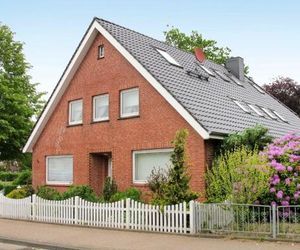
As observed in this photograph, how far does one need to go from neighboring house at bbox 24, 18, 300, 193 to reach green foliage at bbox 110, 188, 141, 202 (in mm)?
591

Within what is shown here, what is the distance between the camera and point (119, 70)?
61.9ft

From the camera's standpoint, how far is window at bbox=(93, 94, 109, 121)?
768 inches

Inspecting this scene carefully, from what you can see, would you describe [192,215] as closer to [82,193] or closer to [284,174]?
[284,174]

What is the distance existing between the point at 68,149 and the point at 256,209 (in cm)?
1014

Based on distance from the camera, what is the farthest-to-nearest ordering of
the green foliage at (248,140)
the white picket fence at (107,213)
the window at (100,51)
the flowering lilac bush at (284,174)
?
the window at (100,51) < the green foliage at (248,140) < the flowering lilac bush at (284,174) < the white picket fence at (107,213)

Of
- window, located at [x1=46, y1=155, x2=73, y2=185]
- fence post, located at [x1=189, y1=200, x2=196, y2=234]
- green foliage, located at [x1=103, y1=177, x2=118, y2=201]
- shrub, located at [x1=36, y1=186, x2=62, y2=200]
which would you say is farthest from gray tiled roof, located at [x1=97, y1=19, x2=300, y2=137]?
shrub, located at [x1=36, y1=186, x2=62, y2=200]

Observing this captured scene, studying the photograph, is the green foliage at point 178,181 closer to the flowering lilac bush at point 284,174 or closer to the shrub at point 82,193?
the flowering lilac bush at point 284,174

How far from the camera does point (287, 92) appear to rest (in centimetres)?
3744

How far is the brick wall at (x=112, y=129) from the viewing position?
54.6ft

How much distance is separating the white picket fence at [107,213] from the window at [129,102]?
4.23 m

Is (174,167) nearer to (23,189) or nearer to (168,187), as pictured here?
(168,187)

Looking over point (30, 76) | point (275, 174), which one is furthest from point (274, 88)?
point (275, 174)

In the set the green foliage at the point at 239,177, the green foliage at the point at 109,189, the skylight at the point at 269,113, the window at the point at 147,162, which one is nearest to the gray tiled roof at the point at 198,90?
the skylight at the point at 269,113

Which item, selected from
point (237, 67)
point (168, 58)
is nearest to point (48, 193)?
point (168, 58)
